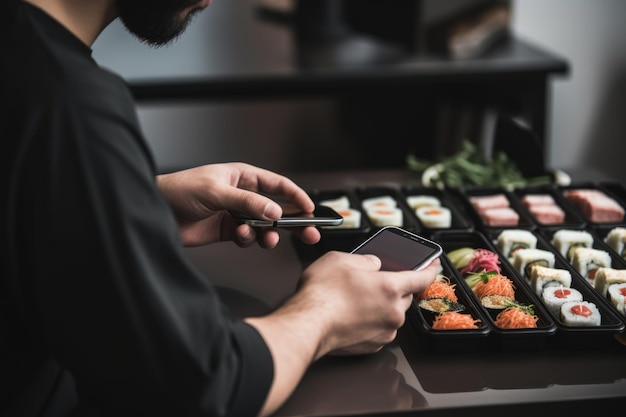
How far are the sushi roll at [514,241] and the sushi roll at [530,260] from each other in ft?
0.21

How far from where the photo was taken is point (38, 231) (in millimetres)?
982

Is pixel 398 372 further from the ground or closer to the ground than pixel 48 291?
closer to the ground

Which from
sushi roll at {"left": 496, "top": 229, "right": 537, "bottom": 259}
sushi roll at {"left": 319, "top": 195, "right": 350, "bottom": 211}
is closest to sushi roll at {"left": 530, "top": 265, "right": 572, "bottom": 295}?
sushi roll at {"left": 496, "top": 229, "right": 537, "bottom": 259}

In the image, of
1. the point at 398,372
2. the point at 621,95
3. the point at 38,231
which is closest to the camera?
the point at 38,231

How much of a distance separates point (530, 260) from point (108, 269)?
911 millimetres

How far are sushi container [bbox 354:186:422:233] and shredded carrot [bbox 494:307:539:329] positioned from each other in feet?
1.27

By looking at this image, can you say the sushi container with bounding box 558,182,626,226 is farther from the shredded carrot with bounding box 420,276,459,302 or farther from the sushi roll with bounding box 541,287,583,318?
the shredded carrot with bounding box 420,276,459,302

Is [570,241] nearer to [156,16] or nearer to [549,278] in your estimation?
[549,278]

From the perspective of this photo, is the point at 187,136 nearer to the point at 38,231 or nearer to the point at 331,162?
the point at 331,162

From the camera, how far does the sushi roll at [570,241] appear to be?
1.70m

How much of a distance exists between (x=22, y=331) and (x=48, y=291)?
197mm

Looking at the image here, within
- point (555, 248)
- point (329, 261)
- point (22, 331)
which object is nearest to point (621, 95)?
point (555, 248)

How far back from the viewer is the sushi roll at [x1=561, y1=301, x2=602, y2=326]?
1358mm

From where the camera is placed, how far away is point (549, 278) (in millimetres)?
1514
